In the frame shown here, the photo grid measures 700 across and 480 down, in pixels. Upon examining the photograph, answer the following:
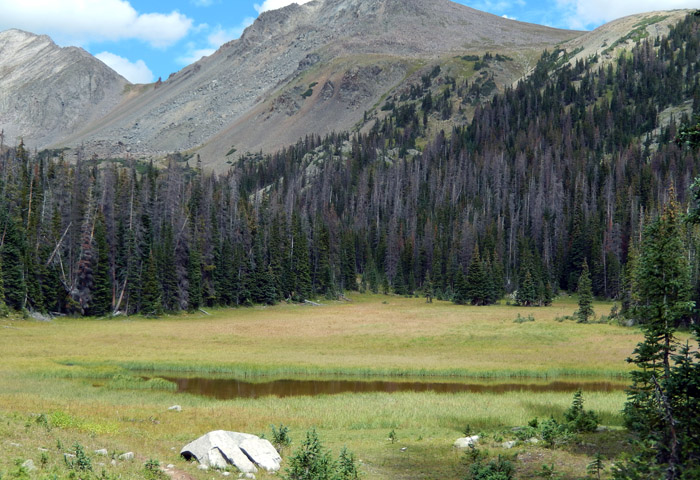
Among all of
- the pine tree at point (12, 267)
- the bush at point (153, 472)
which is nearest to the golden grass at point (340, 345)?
the pine tree at point (12, 267)

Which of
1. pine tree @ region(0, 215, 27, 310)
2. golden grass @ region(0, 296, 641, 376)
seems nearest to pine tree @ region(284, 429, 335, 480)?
golden grass @ region(0, 296, 641, 376)

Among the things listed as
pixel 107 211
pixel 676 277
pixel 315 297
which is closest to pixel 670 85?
pixel 315 297

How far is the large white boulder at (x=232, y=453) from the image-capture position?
47.4 ft

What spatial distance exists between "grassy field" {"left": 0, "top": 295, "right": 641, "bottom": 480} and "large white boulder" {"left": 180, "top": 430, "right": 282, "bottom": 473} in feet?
1.82

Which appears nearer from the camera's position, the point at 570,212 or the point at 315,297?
the point at 315,297

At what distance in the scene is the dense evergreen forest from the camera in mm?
70875

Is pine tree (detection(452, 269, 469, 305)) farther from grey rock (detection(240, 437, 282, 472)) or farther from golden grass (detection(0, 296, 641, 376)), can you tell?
grey rock (detection(240, 437, 282, 472))

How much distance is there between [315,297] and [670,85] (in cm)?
14774

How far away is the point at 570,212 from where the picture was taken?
135m

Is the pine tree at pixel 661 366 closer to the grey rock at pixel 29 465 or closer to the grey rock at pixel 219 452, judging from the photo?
the grey rock at pixel 219 452

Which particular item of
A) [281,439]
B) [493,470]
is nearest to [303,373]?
[281,439]

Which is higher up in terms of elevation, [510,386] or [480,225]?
[480,225]

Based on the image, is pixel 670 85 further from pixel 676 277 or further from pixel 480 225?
pixel 676 277

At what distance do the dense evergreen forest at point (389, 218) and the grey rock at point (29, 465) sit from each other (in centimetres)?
1552
